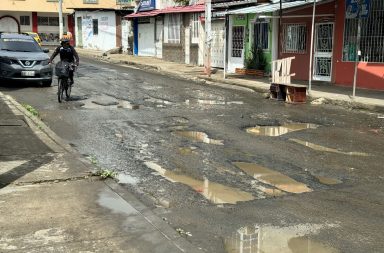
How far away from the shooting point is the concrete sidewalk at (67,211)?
14.1 ft

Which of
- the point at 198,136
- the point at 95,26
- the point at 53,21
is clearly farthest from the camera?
the point at 53,21

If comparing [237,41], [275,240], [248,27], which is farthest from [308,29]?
[275,240]

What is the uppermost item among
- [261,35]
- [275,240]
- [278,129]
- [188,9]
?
[188,9]

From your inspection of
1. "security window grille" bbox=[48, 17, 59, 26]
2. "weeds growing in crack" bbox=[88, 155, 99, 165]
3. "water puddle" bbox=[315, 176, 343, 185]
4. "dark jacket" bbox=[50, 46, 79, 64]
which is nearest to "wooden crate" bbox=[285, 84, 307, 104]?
"dark jacket" bbox=[50, 46, 79, 64]

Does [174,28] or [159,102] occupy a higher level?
[174,28]

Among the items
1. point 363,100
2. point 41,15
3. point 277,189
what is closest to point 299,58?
point 363,100

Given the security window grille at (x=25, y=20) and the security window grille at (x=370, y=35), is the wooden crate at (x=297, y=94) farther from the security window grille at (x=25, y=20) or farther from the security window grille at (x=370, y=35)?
A: the security window grille at (x=25, y=20)

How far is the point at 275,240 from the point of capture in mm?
4688

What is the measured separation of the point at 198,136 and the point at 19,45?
1037 cm

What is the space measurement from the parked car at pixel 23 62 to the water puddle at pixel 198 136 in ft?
27.1

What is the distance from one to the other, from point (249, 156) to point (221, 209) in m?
2.61

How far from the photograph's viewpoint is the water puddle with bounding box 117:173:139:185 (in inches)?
258

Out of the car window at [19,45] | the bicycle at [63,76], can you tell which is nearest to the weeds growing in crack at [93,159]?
the bicycle at [63,76]

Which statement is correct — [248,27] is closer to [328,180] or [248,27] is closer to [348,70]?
[348,70]
